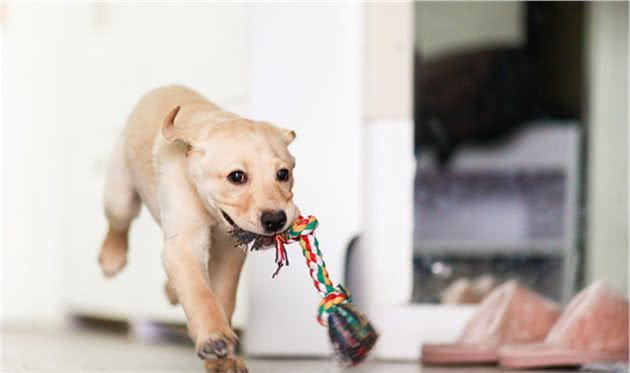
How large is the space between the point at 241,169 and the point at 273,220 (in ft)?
0.25

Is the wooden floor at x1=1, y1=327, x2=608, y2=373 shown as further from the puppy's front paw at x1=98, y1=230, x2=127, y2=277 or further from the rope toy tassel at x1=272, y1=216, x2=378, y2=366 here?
the rope toy tassel at x1=272, y1=216, x2=378, y2=366

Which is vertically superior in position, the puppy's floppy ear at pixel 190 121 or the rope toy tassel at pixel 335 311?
the puppy's floppy ear at pixel 190 121

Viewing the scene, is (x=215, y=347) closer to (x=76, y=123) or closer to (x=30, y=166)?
(x=76, y=123)

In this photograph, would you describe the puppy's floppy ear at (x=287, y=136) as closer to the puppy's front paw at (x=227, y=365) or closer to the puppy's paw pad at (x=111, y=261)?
the puppy's front paw at (x=227, y=365)

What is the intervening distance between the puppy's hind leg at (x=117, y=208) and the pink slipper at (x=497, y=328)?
58cm

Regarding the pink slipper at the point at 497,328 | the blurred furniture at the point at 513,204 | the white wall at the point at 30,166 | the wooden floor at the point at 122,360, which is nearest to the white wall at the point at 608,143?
the blurred furniture at the point at 513,204

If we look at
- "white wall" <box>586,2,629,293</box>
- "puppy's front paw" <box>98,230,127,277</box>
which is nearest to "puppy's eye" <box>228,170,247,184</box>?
"puppy's front paw" <box>98,230,127,277</box>

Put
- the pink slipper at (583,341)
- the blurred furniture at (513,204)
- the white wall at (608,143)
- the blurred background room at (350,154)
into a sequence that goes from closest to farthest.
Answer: the pink slipper at (583,341), the blurred background room at (350,154), the white wall at (608,143), the blurred furniture at (513,204)

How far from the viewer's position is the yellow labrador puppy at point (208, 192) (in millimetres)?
1239

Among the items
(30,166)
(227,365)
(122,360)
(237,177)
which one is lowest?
(122,360)

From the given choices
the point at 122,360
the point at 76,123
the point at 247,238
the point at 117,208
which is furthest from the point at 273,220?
the point at 76,123

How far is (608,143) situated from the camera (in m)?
2.66

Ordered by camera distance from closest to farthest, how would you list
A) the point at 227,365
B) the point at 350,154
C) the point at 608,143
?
the point at 227,365, the point at 350,154, the point at 608,143

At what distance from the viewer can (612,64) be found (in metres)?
2.74
